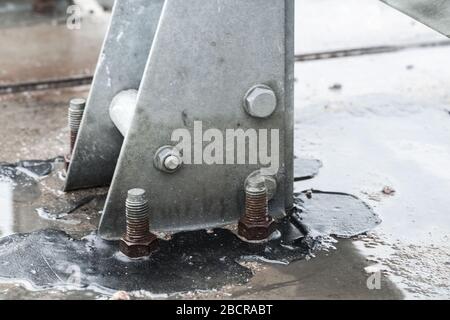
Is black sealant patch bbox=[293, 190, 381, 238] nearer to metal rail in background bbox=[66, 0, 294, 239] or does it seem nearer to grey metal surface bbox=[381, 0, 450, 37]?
metal rail in background bbox=[66, 0, 294, 239]

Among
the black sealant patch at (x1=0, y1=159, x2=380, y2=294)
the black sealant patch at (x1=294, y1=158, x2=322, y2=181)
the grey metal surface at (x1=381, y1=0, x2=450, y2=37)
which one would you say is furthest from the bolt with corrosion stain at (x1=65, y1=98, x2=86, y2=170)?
the grey metal surface at (x1=381, y1=0, x2=450, y2=37)

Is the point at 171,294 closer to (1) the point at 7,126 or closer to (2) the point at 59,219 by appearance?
(2) the point at 59,219

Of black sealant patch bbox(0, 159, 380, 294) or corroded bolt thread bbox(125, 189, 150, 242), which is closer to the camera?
black sealant patch bbox(0, 159, 380, 294)

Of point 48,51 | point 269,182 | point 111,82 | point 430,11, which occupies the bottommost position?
point 269,182

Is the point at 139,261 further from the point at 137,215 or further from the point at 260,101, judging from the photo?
the point at 260,101

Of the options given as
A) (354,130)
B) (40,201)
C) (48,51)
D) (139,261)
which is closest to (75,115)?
(40,201)

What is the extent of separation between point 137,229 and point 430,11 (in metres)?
1.74

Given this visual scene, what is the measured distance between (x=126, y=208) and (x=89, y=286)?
43 cm

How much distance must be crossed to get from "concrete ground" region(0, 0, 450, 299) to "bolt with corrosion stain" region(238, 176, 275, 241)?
0.90 feet

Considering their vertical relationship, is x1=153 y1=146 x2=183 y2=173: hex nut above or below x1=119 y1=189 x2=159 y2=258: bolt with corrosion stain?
above

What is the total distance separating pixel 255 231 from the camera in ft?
13.0

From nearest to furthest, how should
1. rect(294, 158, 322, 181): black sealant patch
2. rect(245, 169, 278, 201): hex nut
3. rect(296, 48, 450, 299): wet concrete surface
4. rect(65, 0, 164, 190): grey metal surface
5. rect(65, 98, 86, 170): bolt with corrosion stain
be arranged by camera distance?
rect(296, 48, 450, 299): wet concrete surface, rect(245, 169, 278, 201): hex nut, rect(65, 0, 164, 190): grey metal surface, rect(65, 98, 86, 170): bolt with corrosion stain, rect(294, 158, 322, 181): black sealant patch

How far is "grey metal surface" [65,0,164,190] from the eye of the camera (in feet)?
14.4
